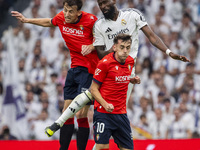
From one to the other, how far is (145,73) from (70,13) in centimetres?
449

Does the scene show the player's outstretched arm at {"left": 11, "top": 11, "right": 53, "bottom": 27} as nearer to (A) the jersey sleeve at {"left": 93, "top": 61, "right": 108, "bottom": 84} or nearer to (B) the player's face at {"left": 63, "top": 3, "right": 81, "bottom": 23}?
(B) the player's face at {"left": 63, "top": 3, "right": 81, "bottom": 23}

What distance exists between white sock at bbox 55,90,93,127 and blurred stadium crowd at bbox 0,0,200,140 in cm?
344

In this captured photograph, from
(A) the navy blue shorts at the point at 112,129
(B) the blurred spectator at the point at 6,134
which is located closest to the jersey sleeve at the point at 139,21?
(A) the navy blue shorts at the point at 112,129

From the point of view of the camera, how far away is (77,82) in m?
5.70

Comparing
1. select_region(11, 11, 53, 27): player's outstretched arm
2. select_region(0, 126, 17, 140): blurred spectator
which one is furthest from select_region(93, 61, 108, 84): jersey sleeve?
select_region(0, 126, 17, 140): blurred spectator

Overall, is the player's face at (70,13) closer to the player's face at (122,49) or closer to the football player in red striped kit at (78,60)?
the football player in red striped kit at (78,60)

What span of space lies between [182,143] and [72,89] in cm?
203

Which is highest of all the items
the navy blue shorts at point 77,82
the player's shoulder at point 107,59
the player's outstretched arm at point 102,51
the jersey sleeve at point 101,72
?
the player's outstretched arm at point 102,51

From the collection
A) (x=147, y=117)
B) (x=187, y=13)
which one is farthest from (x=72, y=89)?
(x=187, y=13)

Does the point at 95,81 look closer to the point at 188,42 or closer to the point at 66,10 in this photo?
the point at 66,10

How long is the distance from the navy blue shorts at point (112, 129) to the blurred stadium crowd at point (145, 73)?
3626 mm

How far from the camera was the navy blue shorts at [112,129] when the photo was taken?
504cm

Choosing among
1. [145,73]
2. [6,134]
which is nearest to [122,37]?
[145,73]

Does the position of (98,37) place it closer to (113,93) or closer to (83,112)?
(113,93)
